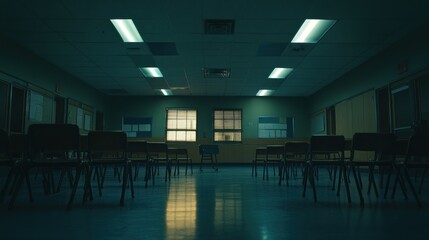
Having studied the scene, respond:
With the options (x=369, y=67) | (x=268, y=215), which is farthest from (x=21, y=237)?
(x=369, y=67)

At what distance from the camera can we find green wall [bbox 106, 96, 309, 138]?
13219 mm

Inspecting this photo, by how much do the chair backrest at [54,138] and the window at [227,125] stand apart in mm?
10431

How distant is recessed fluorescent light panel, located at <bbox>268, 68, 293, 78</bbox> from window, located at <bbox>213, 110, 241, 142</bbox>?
373cm

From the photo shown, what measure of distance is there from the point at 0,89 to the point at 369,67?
8.15 metres

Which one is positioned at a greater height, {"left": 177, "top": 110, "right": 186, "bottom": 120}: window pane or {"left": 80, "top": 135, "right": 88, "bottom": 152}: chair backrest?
{"left": 177, "top": 110, "right": 186, "bottom": 120}: window pane

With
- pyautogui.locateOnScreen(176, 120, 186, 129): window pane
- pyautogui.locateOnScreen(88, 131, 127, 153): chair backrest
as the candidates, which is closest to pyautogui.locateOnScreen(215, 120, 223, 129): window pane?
pyautogui.locateOnScreen(176, 120, 186, 129): window pane

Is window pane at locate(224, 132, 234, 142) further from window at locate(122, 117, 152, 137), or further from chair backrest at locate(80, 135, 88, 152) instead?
chair backrest at locate(80, 135, 88, 152)

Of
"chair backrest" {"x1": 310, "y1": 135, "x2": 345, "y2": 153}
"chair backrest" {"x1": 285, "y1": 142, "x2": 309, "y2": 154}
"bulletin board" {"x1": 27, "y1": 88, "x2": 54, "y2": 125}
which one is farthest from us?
"bulletin board" {"x1": 27, "y1": 88, "x2": 54, "y2": 125}

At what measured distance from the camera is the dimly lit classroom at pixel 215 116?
98.7 inches

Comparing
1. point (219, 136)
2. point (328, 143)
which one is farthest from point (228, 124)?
point (328, 143)

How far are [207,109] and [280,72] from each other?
444 cm

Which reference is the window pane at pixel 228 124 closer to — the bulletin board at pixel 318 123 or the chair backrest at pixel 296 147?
the bulletin board at pixel 318 123

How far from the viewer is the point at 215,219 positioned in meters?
2.31

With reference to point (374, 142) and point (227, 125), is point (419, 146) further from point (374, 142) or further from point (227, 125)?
point (227, 125)
